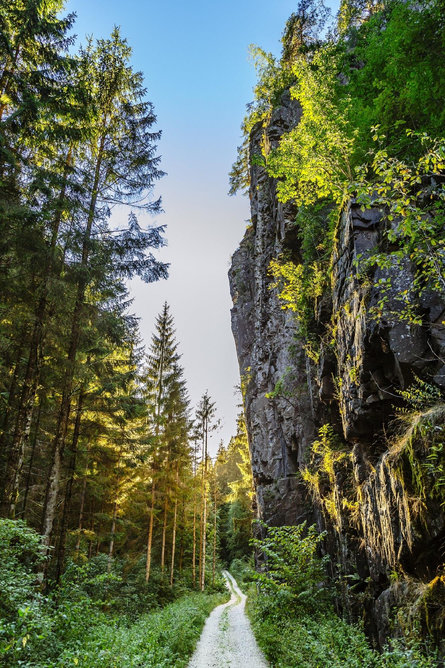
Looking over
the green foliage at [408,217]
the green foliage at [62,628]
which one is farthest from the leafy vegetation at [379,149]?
the green foliage at [62,628]

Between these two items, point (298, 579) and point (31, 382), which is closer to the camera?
point (31, 382)

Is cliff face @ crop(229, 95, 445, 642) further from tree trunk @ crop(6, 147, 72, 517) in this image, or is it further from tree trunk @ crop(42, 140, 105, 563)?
tree trunk @ crop(6, 147, 72, 517)

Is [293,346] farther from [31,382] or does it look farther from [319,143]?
[31,382]

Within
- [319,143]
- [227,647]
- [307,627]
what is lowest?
[227,647]

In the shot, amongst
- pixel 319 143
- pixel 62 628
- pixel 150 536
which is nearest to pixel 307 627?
pixel 62 628

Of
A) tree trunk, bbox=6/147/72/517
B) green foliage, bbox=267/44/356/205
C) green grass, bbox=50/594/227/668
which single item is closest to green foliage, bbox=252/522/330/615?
green grass, bbox=50/594/227/668

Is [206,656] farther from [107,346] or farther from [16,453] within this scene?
[107,346]

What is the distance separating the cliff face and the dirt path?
9.34 feet

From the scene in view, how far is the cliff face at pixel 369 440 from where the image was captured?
5043mm

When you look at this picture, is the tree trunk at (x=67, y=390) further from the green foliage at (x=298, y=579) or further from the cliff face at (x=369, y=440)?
the cliff face at (x=369, y=440)

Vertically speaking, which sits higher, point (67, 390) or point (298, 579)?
point (67, 390)

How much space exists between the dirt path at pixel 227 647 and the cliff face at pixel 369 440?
2.85 m

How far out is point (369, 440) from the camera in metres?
7.76

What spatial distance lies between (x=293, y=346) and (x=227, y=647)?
33.4 ft
